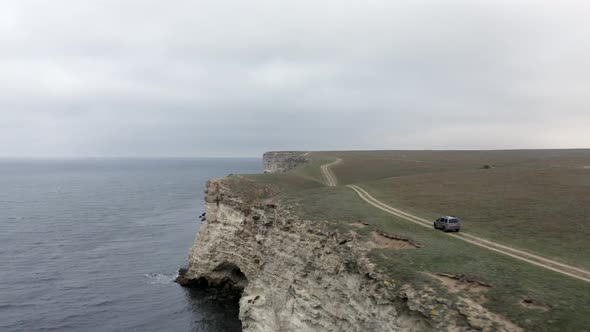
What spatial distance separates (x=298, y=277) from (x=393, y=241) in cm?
859

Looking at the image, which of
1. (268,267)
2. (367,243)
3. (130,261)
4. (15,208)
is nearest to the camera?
(367,243)

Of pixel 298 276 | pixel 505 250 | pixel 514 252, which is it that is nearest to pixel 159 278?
pixel 298 276

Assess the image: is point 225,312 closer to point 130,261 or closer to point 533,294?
point 130,261

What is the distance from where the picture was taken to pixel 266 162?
14062 centimetres

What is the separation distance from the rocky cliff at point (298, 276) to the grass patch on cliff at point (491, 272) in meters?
0.92

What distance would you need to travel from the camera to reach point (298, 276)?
105 feet

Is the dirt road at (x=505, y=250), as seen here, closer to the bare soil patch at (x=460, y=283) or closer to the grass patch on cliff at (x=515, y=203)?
the grass patch on cliff at (x=515, y=203)

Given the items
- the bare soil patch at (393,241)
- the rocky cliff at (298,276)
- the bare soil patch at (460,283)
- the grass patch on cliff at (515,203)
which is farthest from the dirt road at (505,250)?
the rocky cliff at (298,276)

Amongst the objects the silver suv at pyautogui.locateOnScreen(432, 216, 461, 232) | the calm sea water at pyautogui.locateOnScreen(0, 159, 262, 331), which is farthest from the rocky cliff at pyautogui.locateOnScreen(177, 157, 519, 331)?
the silver suv at pyautogui.locateOnScreen(432, 216, 461, 232)

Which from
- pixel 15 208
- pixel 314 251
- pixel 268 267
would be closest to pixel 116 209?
pixel 15 208

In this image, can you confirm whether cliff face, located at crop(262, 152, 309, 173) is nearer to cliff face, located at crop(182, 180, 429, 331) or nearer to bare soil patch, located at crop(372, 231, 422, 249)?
cliff face, located at crop(182, 180, 429, 331)

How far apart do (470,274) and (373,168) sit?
2557 inches

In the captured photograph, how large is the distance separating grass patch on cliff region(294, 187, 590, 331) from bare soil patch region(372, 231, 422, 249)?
2.13 ft

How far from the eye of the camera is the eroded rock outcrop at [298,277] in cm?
2017
